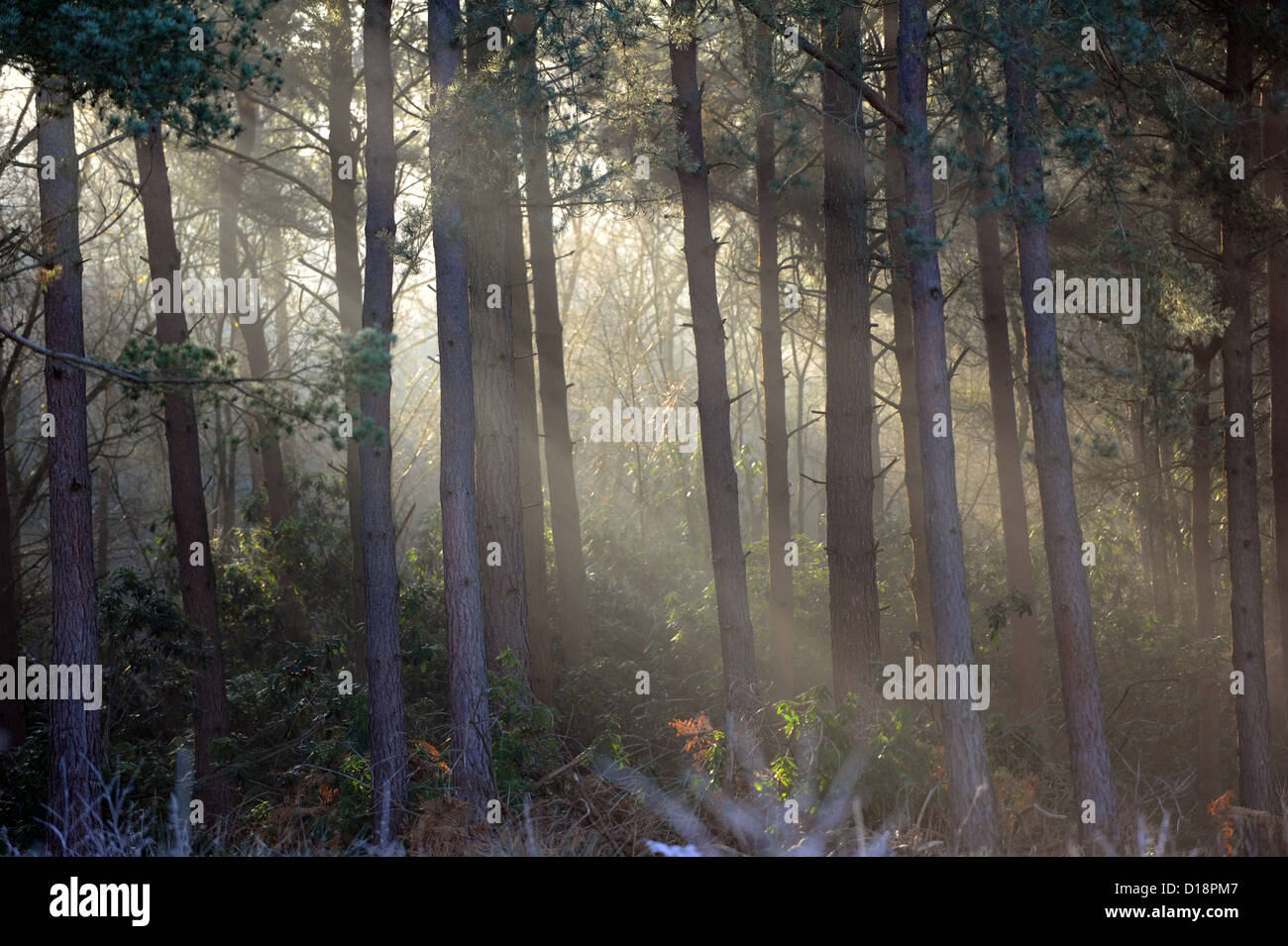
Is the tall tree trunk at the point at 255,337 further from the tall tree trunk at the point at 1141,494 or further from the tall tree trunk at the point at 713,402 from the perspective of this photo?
the tall tree trunk at the point at 1141,494

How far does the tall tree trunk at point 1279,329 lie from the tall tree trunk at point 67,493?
1330 centimetres

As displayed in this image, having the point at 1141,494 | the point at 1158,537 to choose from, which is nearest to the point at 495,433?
the point at 1141,494

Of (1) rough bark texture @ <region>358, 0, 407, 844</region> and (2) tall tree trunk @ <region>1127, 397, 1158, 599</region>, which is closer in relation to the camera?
(1) rough bark texture @ <region>358, 0, 407, 844</region>

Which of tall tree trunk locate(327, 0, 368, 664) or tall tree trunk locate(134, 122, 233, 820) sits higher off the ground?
tall tree trunk locate(327, 0, 368, 664)

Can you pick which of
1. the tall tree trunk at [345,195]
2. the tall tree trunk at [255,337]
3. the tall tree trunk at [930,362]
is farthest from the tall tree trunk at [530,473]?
the tall tree trunk at [930,362]

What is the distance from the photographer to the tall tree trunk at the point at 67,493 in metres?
10.1

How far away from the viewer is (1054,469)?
1108 cm

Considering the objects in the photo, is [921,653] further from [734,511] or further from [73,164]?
[73,164]

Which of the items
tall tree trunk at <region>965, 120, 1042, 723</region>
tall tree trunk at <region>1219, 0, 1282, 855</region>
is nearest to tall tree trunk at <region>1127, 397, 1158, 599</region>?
tall tree trunk at <region>965, 120, 1042, 723</region>

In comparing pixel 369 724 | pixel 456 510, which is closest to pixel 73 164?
pixel 456 510

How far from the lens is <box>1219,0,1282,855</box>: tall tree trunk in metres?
13.3

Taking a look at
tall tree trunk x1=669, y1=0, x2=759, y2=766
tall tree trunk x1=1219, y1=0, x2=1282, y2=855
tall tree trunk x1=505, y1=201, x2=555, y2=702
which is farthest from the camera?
tall tree trunk x1=505, y1=201, x2=555, y2=702

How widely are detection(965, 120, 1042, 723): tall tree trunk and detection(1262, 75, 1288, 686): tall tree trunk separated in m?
3.16

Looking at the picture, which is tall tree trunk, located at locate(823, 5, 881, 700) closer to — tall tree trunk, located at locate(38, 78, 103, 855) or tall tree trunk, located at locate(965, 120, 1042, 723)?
tall tree trunk, located at locate(965, 120, 1042, 723)
